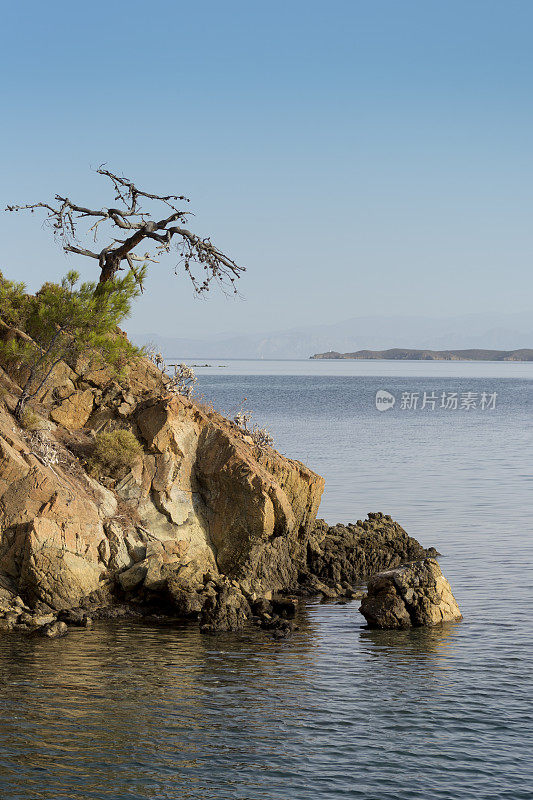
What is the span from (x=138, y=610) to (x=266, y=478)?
6.06 meters

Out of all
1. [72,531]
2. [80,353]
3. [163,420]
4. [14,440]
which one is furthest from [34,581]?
[80,353]

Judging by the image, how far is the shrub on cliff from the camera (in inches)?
1248

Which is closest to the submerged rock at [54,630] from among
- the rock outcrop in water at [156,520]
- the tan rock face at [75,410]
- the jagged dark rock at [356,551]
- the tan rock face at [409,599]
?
the rock outcrop in water at [156,520]

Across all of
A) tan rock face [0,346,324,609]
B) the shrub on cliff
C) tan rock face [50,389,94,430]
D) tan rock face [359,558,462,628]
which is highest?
the shrub on cliff

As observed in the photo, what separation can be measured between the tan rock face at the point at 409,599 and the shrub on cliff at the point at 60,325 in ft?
39.1

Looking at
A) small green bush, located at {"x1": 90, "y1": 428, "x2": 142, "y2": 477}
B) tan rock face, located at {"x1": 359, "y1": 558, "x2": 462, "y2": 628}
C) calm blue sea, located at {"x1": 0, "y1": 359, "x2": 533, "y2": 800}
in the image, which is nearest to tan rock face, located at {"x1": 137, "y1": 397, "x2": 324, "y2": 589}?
small green bush, located at {"x1": 90, "y1": 428, "x2": 142, "y2": 477}

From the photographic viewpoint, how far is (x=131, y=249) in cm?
3419

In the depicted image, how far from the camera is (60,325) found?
3219cm

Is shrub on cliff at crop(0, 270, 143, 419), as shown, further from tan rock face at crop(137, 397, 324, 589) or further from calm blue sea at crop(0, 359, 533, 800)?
calm blue sea at crop(0, 359, 533, 800)

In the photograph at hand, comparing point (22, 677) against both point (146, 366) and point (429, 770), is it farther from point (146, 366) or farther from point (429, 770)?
point (146, 366)

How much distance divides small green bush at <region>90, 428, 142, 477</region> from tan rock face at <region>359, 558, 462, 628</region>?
27.6ft
